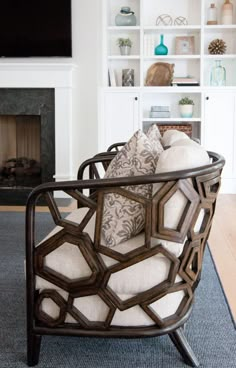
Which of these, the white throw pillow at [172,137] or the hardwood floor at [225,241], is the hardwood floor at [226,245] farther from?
the white throw pillow at [172,137]

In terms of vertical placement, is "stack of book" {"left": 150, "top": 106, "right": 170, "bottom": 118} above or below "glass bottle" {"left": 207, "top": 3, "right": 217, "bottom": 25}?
below

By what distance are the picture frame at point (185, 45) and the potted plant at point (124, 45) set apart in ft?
1.80

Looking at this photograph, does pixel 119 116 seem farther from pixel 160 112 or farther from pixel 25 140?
pixel 25 140

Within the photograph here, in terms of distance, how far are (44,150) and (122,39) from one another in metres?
1.51

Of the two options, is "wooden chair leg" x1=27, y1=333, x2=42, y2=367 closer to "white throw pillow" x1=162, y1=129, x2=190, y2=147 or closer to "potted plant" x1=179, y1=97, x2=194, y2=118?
"white throw pillow" x1=162, y1=129, x2=190, y2=147

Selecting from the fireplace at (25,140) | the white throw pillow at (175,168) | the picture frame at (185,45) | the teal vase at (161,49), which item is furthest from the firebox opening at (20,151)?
the white throw pillow at (175,168)

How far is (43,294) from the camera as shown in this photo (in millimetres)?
1968

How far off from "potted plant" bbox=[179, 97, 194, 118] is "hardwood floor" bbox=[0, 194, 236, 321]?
963 millimetres

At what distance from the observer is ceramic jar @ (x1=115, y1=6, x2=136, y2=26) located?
5875mm

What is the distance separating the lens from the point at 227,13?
19.1 ft

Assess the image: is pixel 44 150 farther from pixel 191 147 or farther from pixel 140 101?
pixel 191 147

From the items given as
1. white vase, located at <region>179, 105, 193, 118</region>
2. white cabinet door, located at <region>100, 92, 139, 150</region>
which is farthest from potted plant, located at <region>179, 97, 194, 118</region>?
white cabinet door, located at <region>100, 92, 139, 150</region>

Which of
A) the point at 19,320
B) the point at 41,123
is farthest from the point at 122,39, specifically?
the point at 19,320

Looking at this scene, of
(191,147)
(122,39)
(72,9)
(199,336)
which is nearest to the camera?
(191,147)
